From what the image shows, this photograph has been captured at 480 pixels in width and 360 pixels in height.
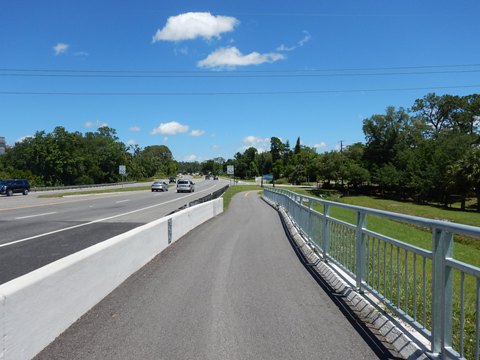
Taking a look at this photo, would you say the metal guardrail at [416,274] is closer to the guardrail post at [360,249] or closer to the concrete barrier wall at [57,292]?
the guardrail post at [360,249]

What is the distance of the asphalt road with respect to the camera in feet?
14.8

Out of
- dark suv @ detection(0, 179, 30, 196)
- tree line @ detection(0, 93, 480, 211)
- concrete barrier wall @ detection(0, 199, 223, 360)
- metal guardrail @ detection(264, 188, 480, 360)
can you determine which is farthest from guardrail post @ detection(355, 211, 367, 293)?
tree line @ detection(0, 93, 480, 211)

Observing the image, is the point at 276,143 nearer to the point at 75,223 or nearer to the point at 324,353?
the point at 75,223

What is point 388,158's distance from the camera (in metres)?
93.6

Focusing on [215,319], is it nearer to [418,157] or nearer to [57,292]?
[57,292]

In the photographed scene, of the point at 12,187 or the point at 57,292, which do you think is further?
the point at 12,187

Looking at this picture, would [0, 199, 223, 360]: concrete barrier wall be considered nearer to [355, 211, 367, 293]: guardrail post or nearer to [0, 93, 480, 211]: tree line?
[355, 211, 367, 293]: guardrail post

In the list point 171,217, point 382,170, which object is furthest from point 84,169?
point 171,217

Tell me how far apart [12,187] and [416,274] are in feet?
158

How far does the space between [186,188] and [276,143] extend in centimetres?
12551

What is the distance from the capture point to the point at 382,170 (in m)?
87.0

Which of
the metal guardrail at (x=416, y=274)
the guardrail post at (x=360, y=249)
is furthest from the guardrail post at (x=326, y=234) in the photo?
the guardrail post at (x=360, y=249)

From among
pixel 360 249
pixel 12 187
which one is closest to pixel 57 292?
pixel 360 249

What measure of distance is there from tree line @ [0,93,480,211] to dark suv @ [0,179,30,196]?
36.4 m
